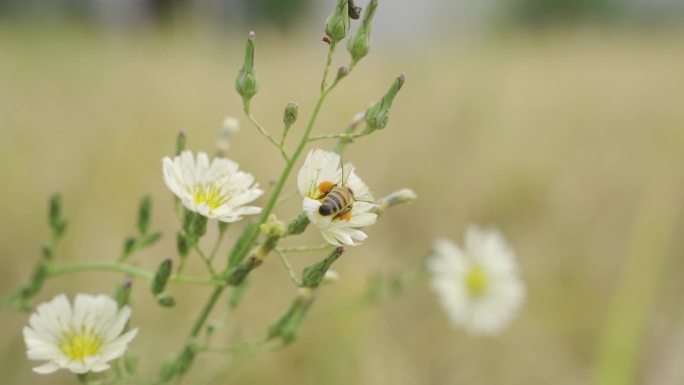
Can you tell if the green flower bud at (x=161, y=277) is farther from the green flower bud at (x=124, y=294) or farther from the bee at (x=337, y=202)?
the bee at (x=337, y=202)

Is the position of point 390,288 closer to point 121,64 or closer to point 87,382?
point 87,382

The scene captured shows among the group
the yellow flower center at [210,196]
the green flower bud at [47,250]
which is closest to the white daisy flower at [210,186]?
the yellow flower center at [210,196]

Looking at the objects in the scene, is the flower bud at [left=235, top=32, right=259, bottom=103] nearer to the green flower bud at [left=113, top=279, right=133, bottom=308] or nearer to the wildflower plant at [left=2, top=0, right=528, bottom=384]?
the wildflower plant at [left=2, top=0, right=528, bottom=384]

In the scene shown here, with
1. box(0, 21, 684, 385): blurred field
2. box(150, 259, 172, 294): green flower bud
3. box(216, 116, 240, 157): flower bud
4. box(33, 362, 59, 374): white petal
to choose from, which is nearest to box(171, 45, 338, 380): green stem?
box(150, 259, 172, 294): green flower bud

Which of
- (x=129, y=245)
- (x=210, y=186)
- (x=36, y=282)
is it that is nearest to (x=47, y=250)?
(x=36, y=282)

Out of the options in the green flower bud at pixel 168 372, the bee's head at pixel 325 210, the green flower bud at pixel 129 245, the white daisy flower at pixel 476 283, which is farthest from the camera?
the white daisy flower at pixel 476 283

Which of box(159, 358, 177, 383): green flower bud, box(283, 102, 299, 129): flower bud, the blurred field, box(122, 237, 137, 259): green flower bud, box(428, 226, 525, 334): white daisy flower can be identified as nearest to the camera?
box(283, 102, 299, 129): flower bud
